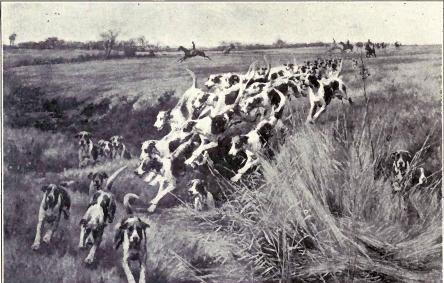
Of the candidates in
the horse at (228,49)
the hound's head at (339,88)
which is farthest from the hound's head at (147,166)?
the hound's head at (339,88)

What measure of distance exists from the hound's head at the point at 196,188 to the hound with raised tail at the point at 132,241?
300 mm

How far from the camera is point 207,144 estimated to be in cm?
354

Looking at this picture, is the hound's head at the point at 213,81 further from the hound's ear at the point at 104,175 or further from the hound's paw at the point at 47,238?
the hound's paw at the point at 47,238

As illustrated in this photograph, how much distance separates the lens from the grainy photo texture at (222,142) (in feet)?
11.2

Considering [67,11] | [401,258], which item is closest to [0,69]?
[67,11]

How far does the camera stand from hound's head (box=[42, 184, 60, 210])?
3414 millimetres

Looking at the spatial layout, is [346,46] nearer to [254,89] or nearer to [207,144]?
[254,89]

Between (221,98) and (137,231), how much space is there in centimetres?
85

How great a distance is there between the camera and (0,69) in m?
3.49

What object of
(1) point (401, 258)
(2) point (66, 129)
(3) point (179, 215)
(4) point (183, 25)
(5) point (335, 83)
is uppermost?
(4) point (183, 25)

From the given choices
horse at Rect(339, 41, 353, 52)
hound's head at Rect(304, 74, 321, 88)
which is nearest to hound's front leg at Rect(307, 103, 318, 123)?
hound's head at Rect(304, 74, 321, 88)

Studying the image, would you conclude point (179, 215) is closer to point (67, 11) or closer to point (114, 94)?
point (114, 94)

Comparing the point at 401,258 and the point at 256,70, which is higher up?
the point at 256,70

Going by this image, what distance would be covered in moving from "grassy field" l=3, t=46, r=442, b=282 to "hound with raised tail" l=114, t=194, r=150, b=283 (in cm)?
4
